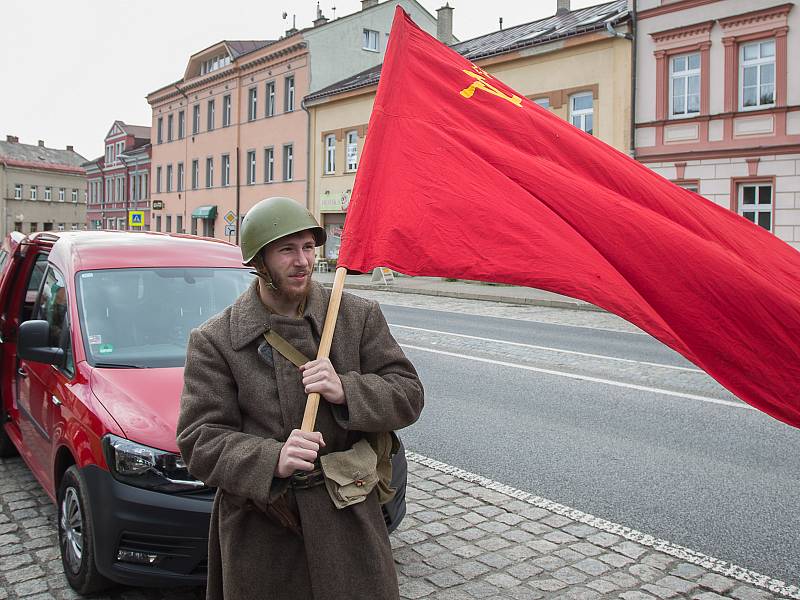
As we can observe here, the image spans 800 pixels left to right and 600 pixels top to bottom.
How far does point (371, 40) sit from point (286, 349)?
155ft

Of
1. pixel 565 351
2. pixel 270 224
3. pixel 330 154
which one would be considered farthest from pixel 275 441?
pixel 330 154

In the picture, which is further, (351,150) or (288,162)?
(288,162)

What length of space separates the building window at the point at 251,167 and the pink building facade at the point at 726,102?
28097 mm

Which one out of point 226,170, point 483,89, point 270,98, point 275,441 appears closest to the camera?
point 275,441

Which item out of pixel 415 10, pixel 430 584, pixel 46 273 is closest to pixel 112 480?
pixel 430 584

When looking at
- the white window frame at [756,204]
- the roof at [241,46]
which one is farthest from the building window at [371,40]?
the white window frame at [756,204]

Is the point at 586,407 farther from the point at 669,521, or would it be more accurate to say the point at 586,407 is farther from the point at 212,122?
the point at 212,122

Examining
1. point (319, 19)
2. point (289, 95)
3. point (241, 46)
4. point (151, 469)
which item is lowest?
point (151, 469)

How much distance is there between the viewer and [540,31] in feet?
103

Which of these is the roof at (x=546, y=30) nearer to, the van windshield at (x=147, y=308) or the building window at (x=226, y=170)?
the building window at (x=226, y=170)

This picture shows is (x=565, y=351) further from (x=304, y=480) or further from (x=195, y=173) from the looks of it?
(x=195, y=173)

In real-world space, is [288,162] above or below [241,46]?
below

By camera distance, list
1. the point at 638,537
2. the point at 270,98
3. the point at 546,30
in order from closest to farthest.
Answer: the point at 638,537 → the point at 546,30 → the point at 270,98

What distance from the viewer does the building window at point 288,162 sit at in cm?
4428
